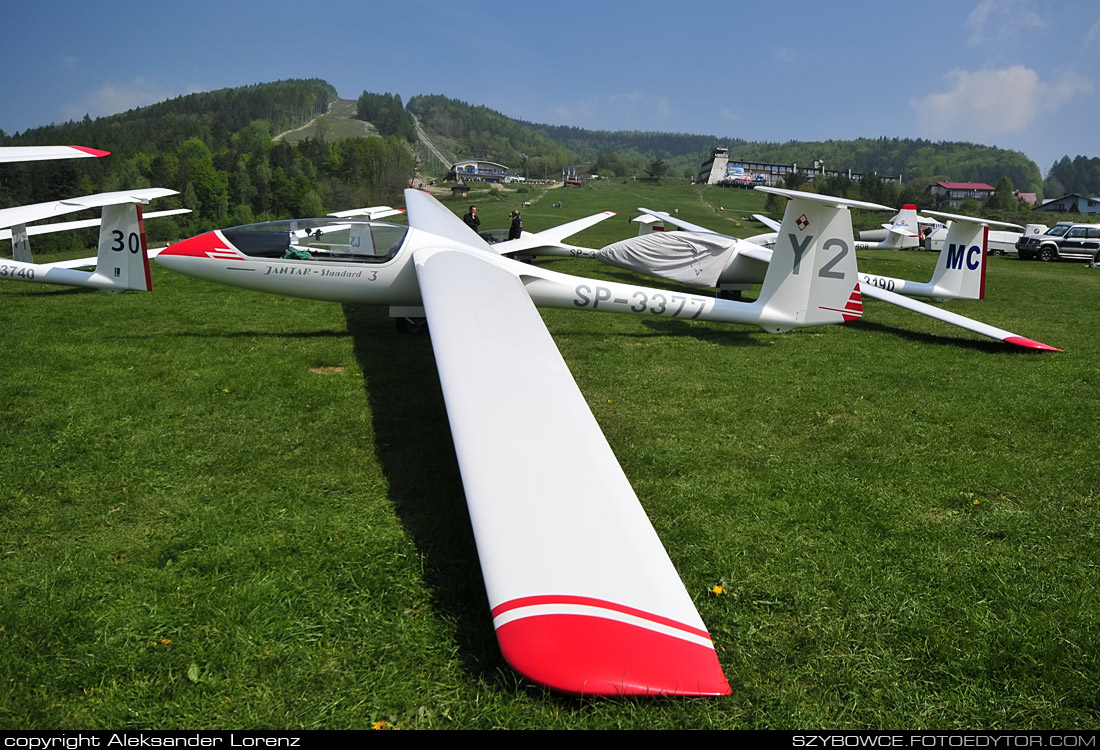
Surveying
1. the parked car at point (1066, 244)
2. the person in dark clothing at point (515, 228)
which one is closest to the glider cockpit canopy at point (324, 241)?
the person in dark clothing at point (515, 228)

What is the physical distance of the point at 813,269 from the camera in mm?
9125

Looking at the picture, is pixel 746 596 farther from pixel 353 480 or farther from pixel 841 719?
pixel 353 480

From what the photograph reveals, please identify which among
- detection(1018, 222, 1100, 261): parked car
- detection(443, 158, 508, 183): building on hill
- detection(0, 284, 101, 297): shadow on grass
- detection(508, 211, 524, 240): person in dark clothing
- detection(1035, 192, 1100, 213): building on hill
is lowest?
detection(0, 284, 101, 297): shadow on grass

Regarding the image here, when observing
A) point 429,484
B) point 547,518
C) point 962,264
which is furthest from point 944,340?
point 547,518

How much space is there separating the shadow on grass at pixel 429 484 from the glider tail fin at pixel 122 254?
458 cm

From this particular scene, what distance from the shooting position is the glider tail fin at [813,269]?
8867 millimetres

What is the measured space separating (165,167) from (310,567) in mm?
108494

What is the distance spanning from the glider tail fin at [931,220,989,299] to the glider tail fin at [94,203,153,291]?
47.9 ft

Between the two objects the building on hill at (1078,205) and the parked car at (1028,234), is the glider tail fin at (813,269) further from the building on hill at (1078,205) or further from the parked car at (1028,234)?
the building on hill at (1078,205)

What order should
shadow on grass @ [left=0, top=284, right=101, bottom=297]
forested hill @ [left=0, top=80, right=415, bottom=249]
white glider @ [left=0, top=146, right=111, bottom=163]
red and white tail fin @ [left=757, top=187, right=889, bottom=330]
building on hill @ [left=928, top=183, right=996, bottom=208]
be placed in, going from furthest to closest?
building on hill @ [left=928, top=183, right=996, bottom=208], forested hill @ [left=0, top=80, right=415, bottom=249], shadow on grass @ [left=0, top=284, right=101, bottom=297], red and white tail fin @ [left=757, top=187, right=889, bottom=330], white glider @ [left=0, top=146, right=111, bottom=163]

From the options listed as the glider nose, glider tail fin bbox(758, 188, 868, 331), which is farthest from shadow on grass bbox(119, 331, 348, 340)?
glider tail fin bbox(758, 188, 868, 331)

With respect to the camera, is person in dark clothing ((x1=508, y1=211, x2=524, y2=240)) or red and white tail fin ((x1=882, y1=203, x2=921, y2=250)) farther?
red and white tail fin ((x1=882, y1=203, x2=921, y2=250))

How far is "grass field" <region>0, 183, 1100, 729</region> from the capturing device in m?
2.80

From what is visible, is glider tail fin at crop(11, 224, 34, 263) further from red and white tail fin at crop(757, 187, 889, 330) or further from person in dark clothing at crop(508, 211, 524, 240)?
red and white tail fin at crop(757, 187, 889, 330)
